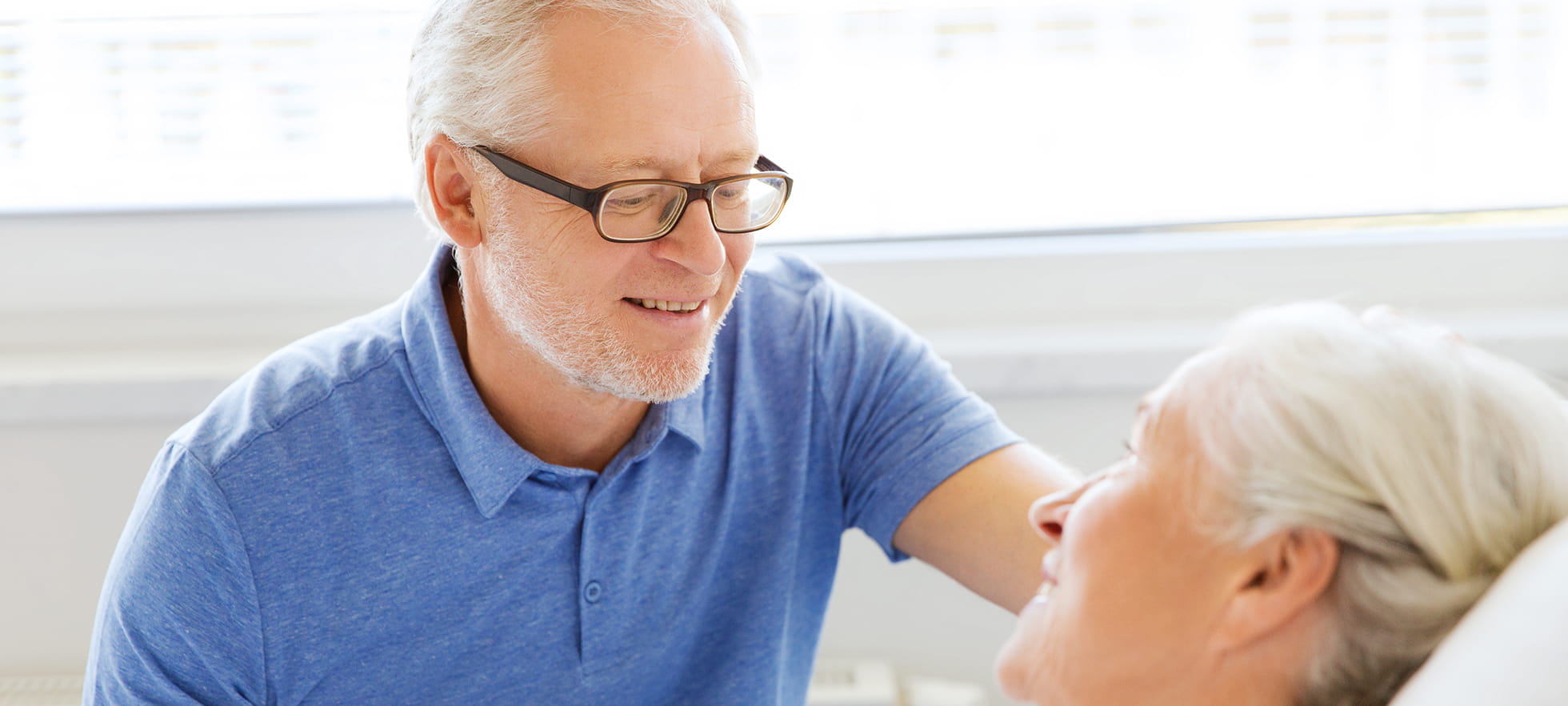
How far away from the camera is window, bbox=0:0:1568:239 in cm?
184

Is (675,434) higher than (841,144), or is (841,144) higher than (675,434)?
(841,144)

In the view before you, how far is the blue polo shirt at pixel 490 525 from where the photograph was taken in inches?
44.0

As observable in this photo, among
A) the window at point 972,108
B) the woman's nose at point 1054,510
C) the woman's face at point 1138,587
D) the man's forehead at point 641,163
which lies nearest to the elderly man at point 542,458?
the man's forehead at point 641,163

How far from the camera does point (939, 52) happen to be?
1.89m

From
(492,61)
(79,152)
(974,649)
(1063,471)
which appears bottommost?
(974,649)

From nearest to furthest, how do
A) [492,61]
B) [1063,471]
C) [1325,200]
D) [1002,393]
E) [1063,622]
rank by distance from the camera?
[1063,622] → [492,61] → [1063,471] → [1002,393] → [1325,200]

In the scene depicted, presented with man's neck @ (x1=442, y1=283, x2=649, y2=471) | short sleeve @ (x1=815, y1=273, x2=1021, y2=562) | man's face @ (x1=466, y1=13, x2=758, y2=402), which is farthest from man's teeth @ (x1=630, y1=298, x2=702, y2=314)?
short sleeve @ (x1=815, y1=273, x2=1021, y2=562)

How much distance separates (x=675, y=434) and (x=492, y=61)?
0.42m

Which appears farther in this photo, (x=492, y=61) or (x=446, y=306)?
(x=446, y=306)

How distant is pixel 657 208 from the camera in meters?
1.18

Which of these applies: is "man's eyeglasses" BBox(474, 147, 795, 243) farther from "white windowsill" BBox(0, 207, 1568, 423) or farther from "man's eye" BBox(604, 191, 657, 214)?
"white windowsill" BBox(0, 207, 1568, 423)

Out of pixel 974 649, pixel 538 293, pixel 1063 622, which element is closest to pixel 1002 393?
pixel 974 649

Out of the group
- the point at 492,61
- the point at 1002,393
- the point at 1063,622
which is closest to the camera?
the point at 1063,622

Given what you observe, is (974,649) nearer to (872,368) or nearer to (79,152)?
(872,368)
